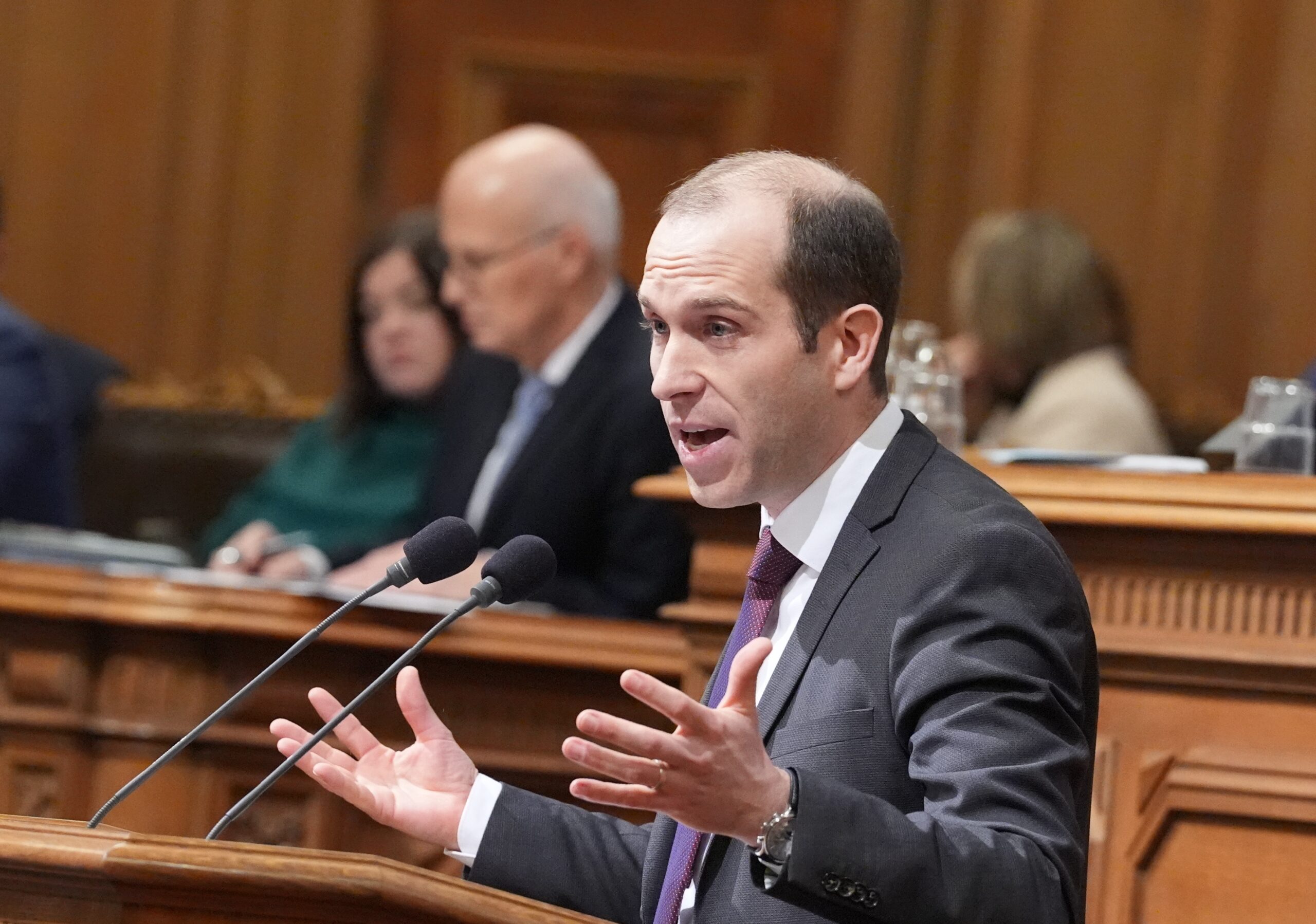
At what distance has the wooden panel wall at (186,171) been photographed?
5441 millimetres

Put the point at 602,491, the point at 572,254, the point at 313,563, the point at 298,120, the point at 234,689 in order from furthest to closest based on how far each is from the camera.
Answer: the point at 298,120 → the point at 572,254 → the point at 313,563 → the point at 602,491 → the point at 234,689

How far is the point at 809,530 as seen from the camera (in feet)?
5.76

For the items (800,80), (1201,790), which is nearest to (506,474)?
(1201,790)

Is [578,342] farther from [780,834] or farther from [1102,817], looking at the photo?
[780,834]

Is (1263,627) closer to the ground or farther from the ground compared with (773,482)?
closer to the ground

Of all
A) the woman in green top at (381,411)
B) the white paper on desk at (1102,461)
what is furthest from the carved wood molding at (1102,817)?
the woman in green top at (381,411)

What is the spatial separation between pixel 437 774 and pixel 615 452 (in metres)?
1.57

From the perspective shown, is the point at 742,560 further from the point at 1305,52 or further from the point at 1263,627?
the point at 1305,52

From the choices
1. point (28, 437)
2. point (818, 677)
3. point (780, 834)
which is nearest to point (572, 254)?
point (28, 437)

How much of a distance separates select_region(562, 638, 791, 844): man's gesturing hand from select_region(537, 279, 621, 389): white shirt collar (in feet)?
7.20

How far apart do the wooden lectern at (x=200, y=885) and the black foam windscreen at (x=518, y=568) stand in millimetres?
404

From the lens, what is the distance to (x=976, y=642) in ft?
Answer: 5.06

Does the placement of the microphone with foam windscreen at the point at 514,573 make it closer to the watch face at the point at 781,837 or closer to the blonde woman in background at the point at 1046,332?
the watch face at the point at 781,837

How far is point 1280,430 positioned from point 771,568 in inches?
41.7
